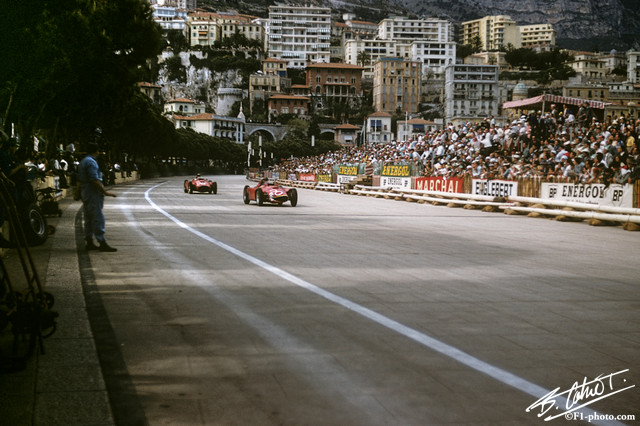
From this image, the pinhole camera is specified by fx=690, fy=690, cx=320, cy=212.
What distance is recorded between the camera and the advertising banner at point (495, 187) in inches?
1035

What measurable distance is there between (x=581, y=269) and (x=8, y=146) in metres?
9.10

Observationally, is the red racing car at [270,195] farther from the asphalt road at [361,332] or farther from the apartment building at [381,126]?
the apartment building at [381,126]

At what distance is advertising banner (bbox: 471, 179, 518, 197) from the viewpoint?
26297 mm

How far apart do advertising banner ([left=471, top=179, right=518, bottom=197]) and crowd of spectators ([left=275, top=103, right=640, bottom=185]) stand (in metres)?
0.26

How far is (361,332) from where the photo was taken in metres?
5.96

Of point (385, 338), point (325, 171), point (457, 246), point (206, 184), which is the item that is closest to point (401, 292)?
point (385, 338)

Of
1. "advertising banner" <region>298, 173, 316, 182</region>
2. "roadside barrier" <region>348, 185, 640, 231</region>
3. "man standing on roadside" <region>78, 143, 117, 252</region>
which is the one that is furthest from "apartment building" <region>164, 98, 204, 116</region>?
"man standing on roadside" <region>78, 143, 117, 252</region>

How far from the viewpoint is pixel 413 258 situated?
11211 mm

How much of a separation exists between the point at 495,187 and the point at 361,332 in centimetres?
2278

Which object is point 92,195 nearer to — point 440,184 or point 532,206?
point 532,206

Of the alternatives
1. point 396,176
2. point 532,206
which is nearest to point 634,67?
point 396,176

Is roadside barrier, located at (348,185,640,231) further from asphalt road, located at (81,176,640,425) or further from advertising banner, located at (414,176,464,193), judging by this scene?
asphalt road, located at (81,176,640,425)

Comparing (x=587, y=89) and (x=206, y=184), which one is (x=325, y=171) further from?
(x=587, y=89)

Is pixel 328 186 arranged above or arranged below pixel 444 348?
below
